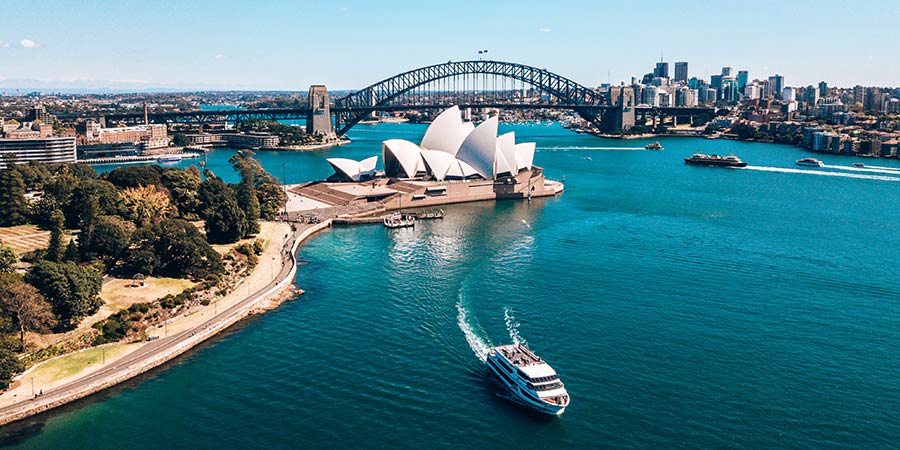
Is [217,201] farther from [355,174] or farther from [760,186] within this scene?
[760,186]

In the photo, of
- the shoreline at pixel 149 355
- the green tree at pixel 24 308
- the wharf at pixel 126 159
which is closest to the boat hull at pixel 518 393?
the shoreline at pixel 149 355

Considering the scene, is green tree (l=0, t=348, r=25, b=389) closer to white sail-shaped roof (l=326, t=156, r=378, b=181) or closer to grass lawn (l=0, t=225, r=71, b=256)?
grass lawn (l=0, t=225, r=71, b=256)


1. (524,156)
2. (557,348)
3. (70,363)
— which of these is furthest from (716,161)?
(70,363)

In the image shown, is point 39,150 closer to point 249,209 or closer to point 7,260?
point 249,209

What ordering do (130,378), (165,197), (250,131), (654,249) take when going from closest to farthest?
(130,378) < (654,249) < (165,197) < (250,131)

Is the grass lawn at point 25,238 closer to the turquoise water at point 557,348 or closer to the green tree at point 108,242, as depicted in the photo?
the green tree at point 108,242

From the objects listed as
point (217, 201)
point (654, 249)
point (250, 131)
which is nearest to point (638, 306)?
point (654, 249)
